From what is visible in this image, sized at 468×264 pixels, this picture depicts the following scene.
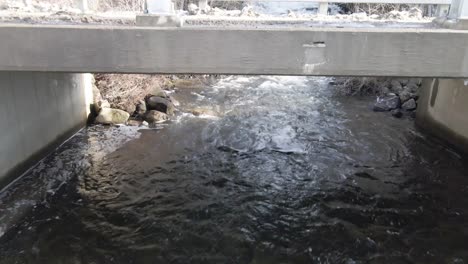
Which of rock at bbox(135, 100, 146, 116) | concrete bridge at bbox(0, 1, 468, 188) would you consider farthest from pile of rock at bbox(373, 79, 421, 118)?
concrete bridge at bbox(0, 1, 468, 188)

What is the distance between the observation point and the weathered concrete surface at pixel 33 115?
7.82m

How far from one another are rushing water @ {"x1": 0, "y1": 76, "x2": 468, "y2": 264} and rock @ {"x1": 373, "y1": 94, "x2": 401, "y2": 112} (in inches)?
54.9

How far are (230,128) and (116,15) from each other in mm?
6397

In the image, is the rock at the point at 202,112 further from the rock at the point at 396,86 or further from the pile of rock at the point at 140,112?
the rock at the point at 396,86

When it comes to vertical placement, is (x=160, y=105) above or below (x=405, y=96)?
below

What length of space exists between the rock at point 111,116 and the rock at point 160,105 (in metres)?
0.97

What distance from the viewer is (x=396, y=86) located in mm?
15570

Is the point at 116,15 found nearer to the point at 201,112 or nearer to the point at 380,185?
the point at 380,185

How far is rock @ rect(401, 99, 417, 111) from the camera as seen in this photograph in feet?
44.8

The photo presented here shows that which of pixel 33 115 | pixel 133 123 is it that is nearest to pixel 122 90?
pixel 133 123

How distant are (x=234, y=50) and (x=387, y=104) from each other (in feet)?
33.8

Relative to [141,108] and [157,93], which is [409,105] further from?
[141,108]

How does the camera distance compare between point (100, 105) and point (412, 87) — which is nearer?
point (100, 105)

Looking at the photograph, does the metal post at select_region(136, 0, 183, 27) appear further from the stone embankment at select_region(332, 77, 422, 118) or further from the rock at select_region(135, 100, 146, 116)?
the stone embankment at select_region(332, 77, 422, 118)
